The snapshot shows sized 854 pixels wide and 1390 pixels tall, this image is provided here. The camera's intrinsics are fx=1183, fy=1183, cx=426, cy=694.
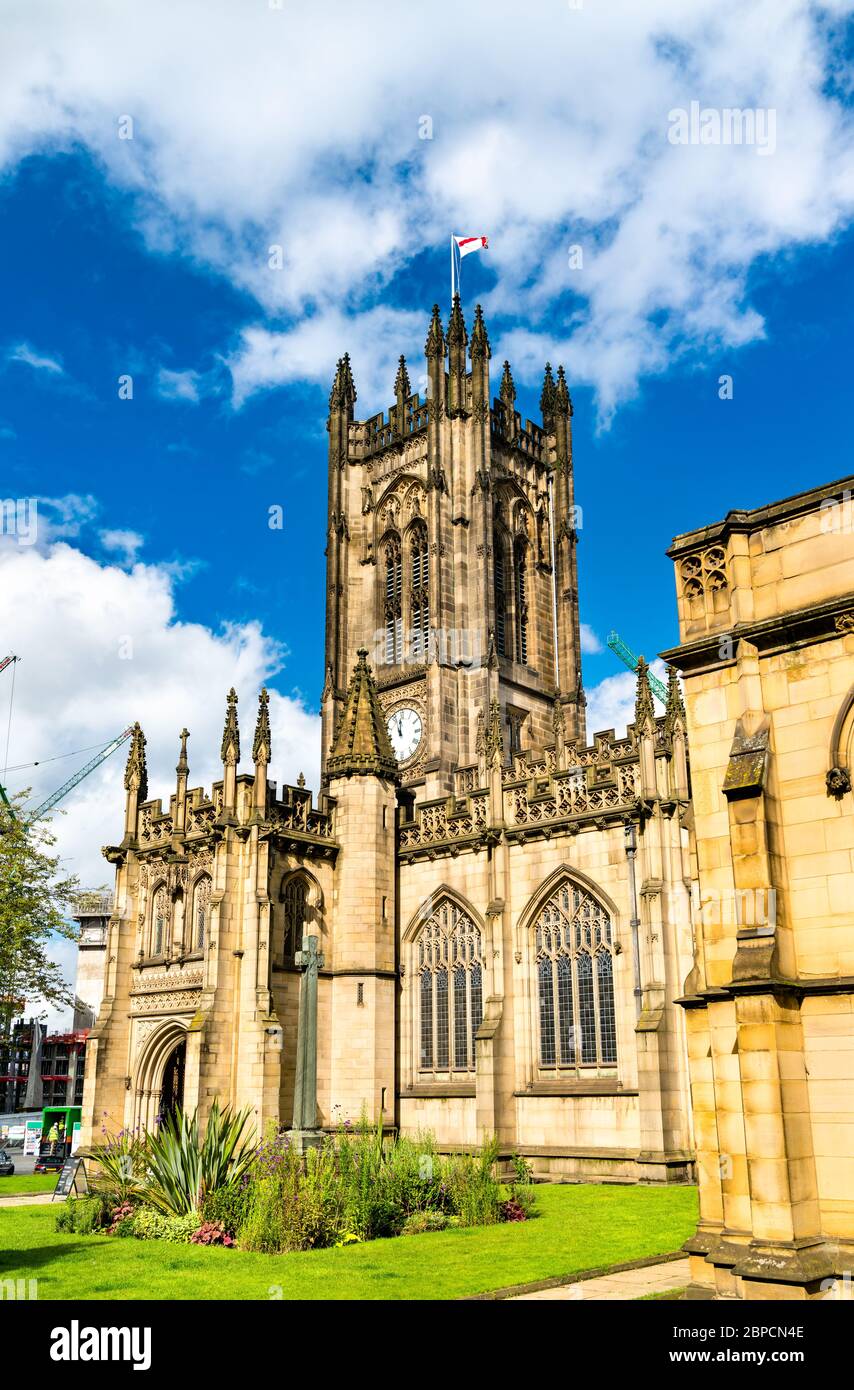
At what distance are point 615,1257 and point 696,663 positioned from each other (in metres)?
8.96

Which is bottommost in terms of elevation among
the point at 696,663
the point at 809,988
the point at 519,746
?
the point at 809,988

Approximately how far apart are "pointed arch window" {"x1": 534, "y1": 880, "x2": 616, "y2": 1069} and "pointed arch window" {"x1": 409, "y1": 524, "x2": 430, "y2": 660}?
21.3 m

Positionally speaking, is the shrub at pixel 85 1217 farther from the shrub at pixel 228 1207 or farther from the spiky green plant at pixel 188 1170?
the shrub at pixel 228 1207

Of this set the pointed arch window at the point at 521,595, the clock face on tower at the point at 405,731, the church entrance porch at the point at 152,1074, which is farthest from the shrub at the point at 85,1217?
the pointed arch window at the point at 521,595

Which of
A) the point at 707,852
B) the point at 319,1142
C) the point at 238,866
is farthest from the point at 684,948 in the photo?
the point at 707,852

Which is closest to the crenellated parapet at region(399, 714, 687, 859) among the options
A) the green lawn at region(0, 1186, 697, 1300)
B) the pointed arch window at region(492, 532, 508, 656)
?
the green lawn at region(0, 1186, 697, 1300)

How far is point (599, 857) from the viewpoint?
31.7 meters

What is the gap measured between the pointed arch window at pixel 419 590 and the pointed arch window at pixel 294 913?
18476 mm

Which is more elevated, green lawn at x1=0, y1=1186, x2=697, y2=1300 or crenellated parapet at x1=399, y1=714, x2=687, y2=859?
crenellated parapet at x1=399, y1=714, x2=687, y2=859

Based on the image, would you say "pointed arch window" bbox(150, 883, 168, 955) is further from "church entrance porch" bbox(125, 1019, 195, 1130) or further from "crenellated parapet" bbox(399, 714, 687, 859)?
"crenellated parapet" bbox(399, 714, 687, 859)

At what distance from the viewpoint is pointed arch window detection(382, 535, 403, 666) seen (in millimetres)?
54281

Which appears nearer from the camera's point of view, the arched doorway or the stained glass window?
the arched doorway

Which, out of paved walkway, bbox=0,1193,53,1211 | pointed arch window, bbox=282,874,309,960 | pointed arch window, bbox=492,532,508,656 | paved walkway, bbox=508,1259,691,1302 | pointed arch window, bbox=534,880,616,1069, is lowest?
paved walkway, bbox=0,1193,53,1211

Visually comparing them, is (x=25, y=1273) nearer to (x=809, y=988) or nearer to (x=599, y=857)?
(x=809, y=988)
